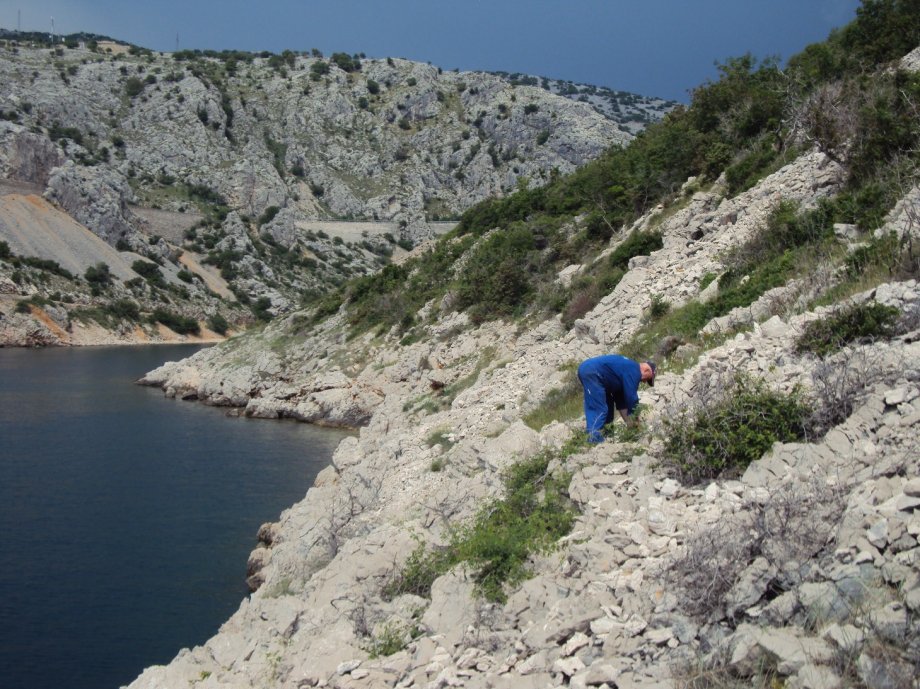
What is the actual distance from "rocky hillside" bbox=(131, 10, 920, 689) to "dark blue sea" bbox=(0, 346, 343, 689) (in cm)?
221

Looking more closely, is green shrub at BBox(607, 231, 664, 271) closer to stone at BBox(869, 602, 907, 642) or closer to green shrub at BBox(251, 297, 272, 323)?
stone at BBox(869, 602, 907, 642)

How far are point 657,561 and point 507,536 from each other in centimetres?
202

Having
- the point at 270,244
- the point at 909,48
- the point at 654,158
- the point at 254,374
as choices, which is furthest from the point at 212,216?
the point at 909,48

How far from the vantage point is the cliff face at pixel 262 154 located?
94750 mm

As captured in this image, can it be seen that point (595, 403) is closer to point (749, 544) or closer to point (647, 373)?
point (647, 373)

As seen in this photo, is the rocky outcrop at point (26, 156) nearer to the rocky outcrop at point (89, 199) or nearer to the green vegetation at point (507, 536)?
the rocky outcrop at point (89, 199)

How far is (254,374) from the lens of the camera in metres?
43.1

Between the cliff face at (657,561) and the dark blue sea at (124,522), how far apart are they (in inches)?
157

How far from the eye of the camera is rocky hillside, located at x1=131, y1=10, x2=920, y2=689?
5.28 meters

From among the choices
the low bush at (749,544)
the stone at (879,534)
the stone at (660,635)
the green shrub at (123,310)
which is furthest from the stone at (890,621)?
the green shrub at (123,310)

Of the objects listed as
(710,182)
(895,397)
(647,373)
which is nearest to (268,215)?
(710,182)

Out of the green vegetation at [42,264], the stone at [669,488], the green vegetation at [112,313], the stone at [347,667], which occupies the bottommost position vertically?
the stone at [347,667]

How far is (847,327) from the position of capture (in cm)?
779

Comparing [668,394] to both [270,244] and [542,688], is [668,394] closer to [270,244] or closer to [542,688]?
[542,688]
